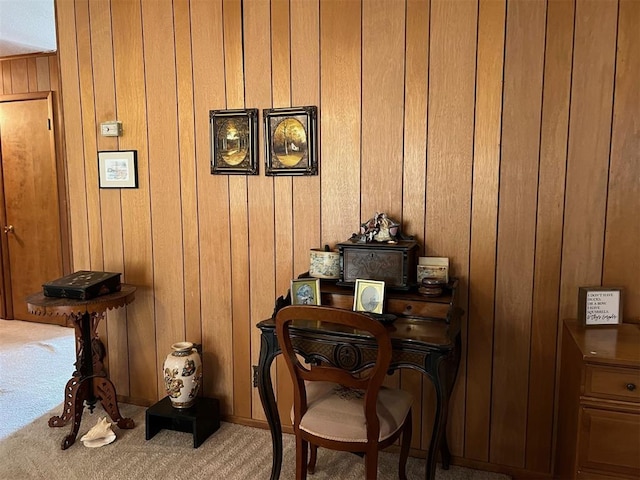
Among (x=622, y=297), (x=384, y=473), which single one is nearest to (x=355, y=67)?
(x=622, y=297)

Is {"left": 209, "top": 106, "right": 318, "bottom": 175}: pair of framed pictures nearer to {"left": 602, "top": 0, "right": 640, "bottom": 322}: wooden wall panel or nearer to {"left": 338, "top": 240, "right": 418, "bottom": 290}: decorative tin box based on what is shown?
{"left": 338, "top": 240, "right": 418, "bottom": 290}: decorative tin box

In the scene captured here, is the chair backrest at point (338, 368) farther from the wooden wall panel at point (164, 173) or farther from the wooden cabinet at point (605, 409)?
the wooden wall panel at point (164, 173)

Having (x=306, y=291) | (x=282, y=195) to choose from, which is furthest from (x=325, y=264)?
(x=282, y=195)

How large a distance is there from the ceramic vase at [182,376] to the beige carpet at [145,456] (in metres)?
0.21

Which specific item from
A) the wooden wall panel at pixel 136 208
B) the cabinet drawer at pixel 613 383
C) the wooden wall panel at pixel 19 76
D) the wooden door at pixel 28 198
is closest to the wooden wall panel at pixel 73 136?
the wooden wall panel at pixel 136 208

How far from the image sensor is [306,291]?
2.25m

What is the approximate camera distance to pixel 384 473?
236 centimetres

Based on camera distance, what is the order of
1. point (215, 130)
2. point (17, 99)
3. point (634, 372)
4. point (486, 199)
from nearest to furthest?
point (634, 372) → point (486, 199) → point (215, 130) → point (17, 99)

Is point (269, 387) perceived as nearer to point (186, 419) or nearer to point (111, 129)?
point (186, 419)

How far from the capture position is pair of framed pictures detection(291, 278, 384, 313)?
2145 millimetres

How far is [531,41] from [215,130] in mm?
1554

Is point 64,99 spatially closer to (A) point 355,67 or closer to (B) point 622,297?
(A) point 355,67

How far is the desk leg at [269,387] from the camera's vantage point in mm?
2092

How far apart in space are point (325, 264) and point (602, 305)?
118cm
